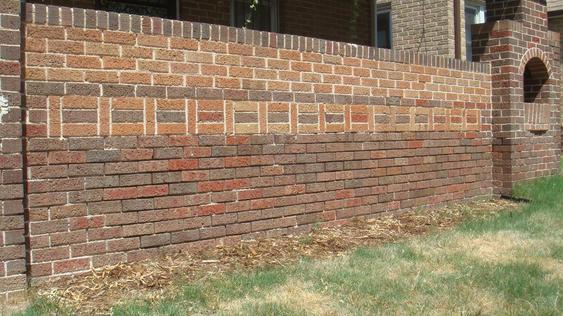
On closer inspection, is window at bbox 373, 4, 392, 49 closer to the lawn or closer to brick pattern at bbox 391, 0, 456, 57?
brick pattern at bbox 391, 0, 456, 57

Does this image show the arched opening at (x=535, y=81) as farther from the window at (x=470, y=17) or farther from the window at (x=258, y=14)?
the window at (x=470, y=17)

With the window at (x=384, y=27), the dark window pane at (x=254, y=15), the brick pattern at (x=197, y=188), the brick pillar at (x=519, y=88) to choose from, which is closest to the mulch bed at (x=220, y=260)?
the brick pattern at (x=197, y=188)

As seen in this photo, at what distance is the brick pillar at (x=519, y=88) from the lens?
8.64 meters

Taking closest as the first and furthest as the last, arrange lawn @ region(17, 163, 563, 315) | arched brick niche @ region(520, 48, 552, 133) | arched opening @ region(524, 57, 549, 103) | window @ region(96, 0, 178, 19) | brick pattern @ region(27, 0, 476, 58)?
1. lawn @ region(17, 163, 563, 315)
2. window @ region(96, 0, 178, 19)
3. brick pattern @ region(27, 0, 476, 58)
4. arched brick niche @ region(520, 48, 552, 133)
5. arched opening @ region(524, 57, 549, 103)

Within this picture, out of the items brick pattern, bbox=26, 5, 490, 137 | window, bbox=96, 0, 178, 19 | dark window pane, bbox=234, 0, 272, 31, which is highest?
dark window pane, bbox=234, 0, 272, 31

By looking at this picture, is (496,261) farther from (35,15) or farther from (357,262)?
(35,15)

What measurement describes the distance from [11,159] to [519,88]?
681cm

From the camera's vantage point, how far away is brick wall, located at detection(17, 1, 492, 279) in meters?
4.62

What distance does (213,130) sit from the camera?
548 cm

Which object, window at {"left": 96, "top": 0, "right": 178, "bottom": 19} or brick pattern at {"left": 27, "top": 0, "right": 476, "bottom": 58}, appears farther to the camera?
brick pattern at {"left": 27, "top": 0, "right": 476, "bottom": 58}

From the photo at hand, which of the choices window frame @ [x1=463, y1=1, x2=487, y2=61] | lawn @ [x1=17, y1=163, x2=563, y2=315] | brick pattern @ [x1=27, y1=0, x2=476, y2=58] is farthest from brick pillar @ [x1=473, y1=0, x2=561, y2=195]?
window frame @ [x1=463, y1=1, x2=487, y2=61]

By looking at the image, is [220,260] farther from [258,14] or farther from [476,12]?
[476,12]

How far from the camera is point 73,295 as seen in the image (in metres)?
4.29

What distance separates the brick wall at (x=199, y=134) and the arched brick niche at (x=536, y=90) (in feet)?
7.31
